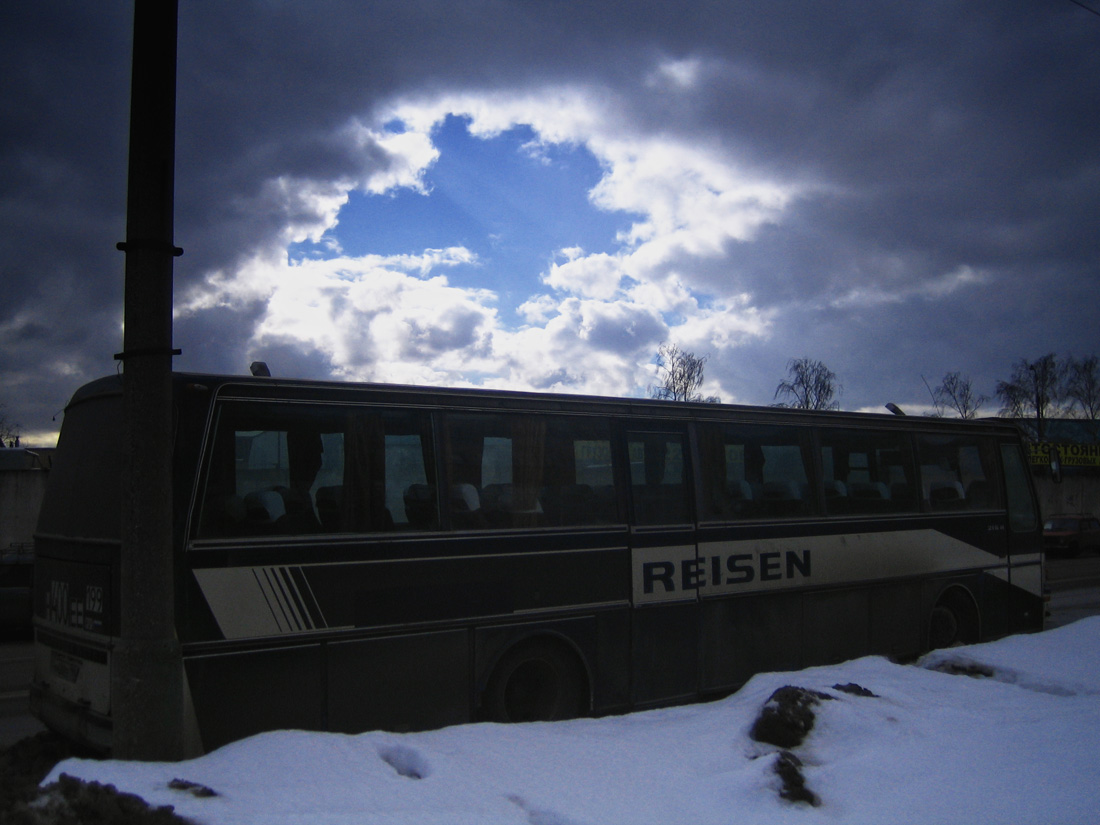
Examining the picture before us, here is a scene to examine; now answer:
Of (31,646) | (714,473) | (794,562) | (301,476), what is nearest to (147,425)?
(301,476)

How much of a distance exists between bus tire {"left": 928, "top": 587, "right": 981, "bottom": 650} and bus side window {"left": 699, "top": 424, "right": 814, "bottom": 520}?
288 centimetres

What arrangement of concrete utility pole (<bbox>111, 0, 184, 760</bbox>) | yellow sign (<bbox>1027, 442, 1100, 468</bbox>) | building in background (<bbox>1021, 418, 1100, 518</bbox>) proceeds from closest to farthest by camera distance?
concrete utility pole (<bbox>111, 0, 184, 760</bbox>) → building in background (<bbox>1021, 418, 1100, 518</bbox>) → yellow sign (<bbox>1027, 442, 1100, 468</bbox>)

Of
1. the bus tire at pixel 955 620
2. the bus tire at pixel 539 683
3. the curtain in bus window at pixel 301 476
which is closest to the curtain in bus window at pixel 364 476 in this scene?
the curtain in bus window at pixel 301 476

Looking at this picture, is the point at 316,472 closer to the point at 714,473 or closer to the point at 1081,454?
the point at 714,473

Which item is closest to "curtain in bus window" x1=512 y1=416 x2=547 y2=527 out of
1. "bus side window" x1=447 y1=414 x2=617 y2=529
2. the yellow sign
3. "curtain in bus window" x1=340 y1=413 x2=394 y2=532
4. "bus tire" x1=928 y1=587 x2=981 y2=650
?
"bus side window" x1=447 y1=414 x2=617 y2=529

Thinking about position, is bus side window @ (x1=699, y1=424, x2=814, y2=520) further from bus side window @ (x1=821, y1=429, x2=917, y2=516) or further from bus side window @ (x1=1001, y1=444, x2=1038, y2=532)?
bus side window @ (x1=1001, y1=444, x2=1038, y2=532)

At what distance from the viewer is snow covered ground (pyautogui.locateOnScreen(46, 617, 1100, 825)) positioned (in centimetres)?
297

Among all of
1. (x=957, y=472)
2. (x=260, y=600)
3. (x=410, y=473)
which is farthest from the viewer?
(x=957, y=472)

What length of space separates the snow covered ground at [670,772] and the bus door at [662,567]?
3.13 metres

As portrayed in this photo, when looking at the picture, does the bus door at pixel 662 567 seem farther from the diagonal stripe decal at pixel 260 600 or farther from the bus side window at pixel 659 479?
the diagonal stripe decal at pixel 260 600

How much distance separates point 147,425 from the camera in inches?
181

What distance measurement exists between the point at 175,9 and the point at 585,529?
187 inches

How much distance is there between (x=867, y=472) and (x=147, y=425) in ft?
26.3

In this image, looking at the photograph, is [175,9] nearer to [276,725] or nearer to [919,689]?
[276,725]
